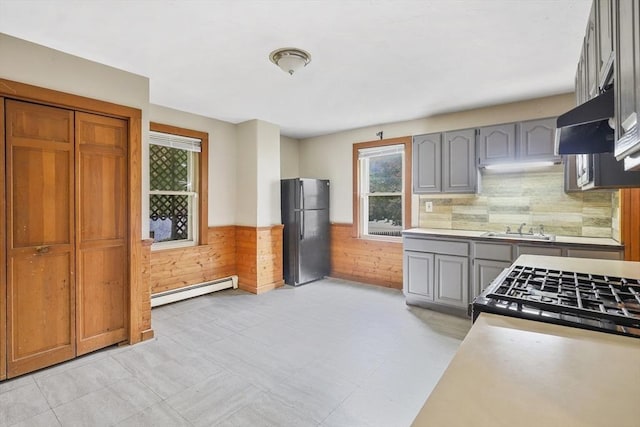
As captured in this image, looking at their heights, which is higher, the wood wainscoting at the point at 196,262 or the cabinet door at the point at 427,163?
the cabinet door at the point at 427,163

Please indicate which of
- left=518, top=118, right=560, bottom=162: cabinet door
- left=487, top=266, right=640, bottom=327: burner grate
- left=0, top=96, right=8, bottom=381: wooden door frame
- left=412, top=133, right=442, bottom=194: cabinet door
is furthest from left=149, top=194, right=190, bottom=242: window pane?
left=518, top=118, right=560, bottom=162: cabinet door

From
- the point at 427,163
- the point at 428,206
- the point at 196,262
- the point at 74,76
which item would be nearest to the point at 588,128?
the point at 427,163

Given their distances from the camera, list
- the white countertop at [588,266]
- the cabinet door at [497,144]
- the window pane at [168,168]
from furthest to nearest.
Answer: the window pane at [168,168] < the cabinet door at [497,144] < the white countertop at [588,266]

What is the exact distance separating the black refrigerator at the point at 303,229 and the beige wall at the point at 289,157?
786 millimetres

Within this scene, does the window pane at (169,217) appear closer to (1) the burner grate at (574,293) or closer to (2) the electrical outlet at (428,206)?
(2) the electrical outlet at (428,206)

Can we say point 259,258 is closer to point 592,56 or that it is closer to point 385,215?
point 385,215

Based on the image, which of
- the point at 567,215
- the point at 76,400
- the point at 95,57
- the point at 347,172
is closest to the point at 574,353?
the point at 76,400

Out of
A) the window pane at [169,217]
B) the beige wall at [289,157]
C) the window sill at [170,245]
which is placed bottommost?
the window sill at [170,245]

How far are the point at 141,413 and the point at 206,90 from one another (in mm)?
2953

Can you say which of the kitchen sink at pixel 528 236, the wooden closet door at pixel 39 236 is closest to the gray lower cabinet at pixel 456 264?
the kitchen sink at pixel 528 236

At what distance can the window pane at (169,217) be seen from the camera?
4.00 meters

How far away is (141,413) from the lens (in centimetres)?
193

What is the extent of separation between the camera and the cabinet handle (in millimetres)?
824

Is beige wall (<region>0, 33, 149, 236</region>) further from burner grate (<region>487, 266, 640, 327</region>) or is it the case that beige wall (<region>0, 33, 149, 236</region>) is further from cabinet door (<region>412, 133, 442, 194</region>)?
cabinet door (<region>412, 133, 442, 194</region>)
